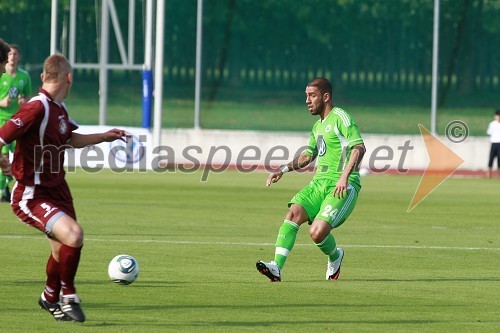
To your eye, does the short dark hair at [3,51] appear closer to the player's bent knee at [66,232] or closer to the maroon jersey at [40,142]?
the maroon jersey at [40,142]

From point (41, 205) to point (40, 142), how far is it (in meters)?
0.49

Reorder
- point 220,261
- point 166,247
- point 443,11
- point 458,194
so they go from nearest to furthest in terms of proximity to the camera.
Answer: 1. point 220,261
2. point 166,247
3. point 458,194
4. point 443,11

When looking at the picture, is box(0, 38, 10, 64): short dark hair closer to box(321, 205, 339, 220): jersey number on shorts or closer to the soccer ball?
the soccer ball

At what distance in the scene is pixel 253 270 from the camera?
506 inches

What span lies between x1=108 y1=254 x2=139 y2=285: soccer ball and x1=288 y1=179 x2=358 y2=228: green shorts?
6.31ft

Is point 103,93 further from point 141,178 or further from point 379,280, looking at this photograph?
point 379,280

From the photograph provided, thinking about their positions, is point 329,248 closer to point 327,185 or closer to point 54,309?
point 327,185

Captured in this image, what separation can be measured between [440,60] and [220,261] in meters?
25.1

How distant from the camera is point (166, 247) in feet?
49.2

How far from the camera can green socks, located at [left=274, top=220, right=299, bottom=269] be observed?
11953 millimetres

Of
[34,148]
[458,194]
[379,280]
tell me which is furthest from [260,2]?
[34,148]

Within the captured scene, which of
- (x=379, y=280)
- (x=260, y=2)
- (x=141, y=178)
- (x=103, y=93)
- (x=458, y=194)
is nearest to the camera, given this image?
(x=379, y=280)

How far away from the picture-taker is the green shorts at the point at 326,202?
1210 cm

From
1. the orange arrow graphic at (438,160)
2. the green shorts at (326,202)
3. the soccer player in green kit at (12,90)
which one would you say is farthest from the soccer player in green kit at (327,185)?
the orange arrow graphic at (438,160)
